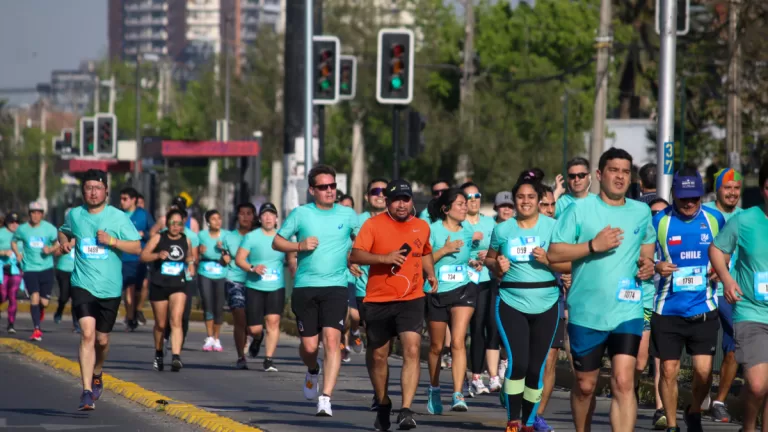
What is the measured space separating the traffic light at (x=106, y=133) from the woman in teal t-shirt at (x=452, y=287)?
1048 inches

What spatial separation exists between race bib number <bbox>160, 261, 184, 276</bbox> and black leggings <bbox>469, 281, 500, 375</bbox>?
4426 millimetres

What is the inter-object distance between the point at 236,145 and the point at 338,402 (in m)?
20.3

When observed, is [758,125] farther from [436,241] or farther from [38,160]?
[38,160]

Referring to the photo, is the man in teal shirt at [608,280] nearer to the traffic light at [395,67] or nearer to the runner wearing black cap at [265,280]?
the runner wearing black cap at [265,280]

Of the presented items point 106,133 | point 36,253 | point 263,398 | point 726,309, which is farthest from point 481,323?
point 106,133

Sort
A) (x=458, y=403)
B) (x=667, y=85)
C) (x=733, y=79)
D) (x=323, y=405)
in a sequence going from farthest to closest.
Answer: (x=733, y=79)
(x=667, y=85)
(x=458, y=403)
(x=323, y=405)

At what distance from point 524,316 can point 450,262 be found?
2663 millimetres

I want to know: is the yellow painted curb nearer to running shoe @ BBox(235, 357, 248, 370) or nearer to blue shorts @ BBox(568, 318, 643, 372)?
running shoe @ BBox(235, 357, 248, 370)

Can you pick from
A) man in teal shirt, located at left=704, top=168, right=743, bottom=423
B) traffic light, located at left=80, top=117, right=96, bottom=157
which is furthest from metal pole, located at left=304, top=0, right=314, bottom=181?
traffic light, located at left=80, top=117, right=96, bottom=157

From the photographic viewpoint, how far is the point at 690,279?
10.8m

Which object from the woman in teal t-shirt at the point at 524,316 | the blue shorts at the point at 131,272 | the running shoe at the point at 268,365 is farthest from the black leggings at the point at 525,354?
the blue shorts at the point at 131,272

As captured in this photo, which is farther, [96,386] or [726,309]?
[96,386]

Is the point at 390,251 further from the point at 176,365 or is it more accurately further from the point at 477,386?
the point at 176,365

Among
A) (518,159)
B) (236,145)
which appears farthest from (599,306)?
(518,159)
